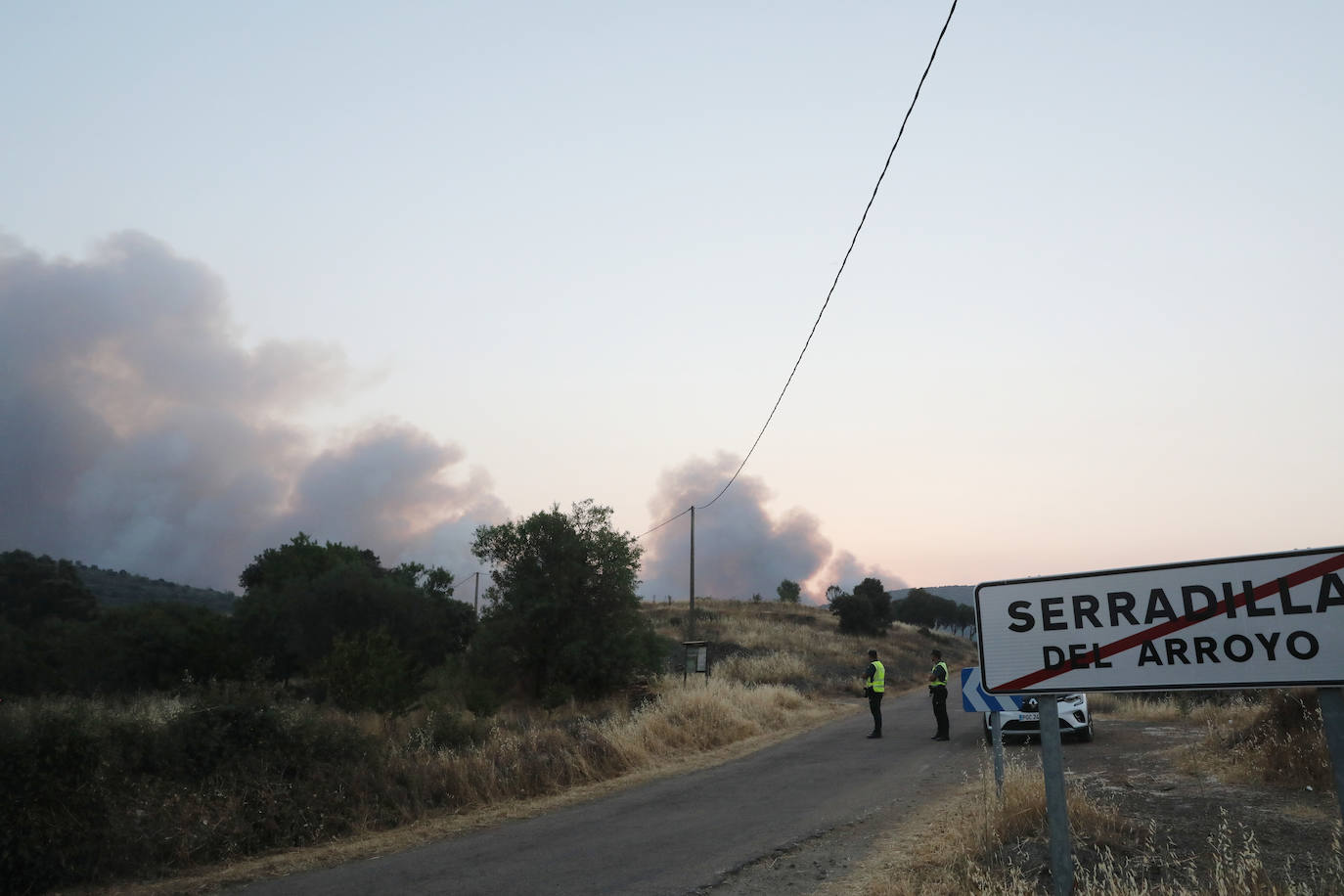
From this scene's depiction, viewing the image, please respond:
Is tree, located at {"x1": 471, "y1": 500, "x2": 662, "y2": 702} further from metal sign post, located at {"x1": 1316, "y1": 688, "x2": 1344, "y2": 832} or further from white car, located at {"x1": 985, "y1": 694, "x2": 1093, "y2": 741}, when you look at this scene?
metal sign post, located at {"x1": 1316, "y1": 688, "x2": 1344, "y2": 832}

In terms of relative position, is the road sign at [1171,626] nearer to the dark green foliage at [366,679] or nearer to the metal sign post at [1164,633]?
the metal sign post at [1164,633]

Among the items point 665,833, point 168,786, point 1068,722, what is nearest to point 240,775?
point 168,786

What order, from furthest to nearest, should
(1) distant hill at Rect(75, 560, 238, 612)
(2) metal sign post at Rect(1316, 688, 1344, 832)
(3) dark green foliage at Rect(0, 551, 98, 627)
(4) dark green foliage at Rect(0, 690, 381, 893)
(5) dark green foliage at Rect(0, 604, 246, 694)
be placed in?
(1) distant hill at Rect(75, 560, 238, 612) < (3) dark green foliage at Rect(0, 551, 98, 627) < (5) dark green foliage at Rect(0, 604, 246, 694) < (4) dark green foliage at Rect(0, 690, 381, 893) < (2) metal sign post at Rect(1316, 688, 1344, 832)

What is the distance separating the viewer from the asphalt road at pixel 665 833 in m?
7.68

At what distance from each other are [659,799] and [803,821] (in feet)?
8.57

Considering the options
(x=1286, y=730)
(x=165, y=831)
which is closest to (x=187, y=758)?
(x=165, y=831)

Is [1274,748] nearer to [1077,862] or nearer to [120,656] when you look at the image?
[1077,862]

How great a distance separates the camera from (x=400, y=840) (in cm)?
947

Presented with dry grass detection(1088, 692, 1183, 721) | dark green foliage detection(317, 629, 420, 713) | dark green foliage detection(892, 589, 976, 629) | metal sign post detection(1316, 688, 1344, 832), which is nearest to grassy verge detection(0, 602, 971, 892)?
dark green foliage detection(317, 629, 420, 713)

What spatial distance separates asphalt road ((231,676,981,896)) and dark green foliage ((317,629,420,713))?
7451mm

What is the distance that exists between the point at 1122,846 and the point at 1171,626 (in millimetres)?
3776

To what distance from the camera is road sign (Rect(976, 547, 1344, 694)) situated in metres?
3.85

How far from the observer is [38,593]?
58438mm

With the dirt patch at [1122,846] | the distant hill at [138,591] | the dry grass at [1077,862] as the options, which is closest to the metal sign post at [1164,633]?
the dry grass at [1077,862]
